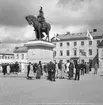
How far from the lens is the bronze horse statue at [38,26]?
73.1ft

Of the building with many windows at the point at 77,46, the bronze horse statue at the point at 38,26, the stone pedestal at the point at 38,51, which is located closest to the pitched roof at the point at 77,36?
the building with many windows at the point at 77,46

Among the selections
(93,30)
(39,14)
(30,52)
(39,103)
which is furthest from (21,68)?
(93,30)

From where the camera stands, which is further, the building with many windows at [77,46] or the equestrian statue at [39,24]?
the building with many windows at [77,46]

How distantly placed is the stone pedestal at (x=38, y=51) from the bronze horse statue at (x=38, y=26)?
96 cm

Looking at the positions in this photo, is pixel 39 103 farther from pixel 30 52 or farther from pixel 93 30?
pixel 93 30

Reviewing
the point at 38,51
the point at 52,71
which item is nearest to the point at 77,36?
the point at 38,51

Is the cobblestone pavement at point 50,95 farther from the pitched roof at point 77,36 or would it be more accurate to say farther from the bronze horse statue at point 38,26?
the pitched roof at point 77,36

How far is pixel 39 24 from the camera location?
73.8 ft

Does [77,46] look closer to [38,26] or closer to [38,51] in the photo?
[38,26]

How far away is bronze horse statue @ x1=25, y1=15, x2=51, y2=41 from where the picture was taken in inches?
877

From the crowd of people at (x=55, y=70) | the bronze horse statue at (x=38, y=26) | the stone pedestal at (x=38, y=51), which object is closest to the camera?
the crowd of people at (x=55, y=70)

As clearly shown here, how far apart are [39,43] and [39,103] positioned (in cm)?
1421

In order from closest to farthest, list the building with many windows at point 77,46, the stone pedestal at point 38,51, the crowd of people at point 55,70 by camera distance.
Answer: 1. the crowd of people at point 55,70
2. the stone pedestal at point 38,51
3. the building with many windows at point 77,46

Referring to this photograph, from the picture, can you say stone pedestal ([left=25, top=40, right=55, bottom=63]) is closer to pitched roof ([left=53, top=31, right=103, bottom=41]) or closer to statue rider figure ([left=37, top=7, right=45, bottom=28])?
statue rider figure ([left=37, top=7, right=45, bottom=28])
